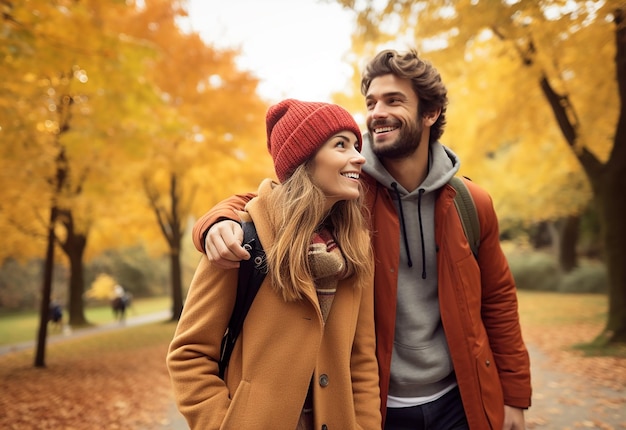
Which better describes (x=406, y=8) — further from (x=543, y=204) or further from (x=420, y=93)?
(x=543, y=204)

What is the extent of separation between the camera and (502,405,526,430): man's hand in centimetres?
225

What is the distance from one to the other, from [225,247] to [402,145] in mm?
1134

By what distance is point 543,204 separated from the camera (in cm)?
1789

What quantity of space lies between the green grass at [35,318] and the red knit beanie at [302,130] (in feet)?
57.9

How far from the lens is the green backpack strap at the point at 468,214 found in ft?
7.51

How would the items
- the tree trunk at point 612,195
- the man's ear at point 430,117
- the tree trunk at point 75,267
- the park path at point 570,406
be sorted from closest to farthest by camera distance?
the man's ear at point 430,117 → the park path at point 570,406 → the tree trunk at point 612,195 → the tree trunk at point 75,267

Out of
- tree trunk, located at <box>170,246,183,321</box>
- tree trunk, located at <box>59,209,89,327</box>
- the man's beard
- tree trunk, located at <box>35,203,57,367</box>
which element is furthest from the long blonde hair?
tree trunk, located at <box>59,209,89,327</box>

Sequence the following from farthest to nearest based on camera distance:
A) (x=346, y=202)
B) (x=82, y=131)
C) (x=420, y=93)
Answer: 1. (x=82, y=131)
2. (x=420, y=93)
3. (x=346, y=202)

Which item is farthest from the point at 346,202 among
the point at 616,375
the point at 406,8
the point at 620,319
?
the point at 620,319

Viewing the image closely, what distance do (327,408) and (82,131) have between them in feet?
23.8

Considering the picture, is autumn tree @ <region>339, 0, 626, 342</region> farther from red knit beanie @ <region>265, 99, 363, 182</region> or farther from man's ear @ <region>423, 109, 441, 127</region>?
red knit beanie @ <region>265, 99, 363, 182</region>

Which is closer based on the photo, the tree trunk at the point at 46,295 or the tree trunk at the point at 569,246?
the tree trunk at the point at 46,295

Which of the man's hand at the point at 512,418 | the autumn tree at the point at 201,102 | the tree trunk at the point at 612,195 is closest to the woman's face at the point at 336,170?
the man's hand at the point at 512,418

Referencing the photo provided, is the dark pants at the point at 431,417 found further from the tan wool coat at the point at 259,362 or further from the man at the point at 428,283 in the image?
the tan wool coat at the point at 259,362
